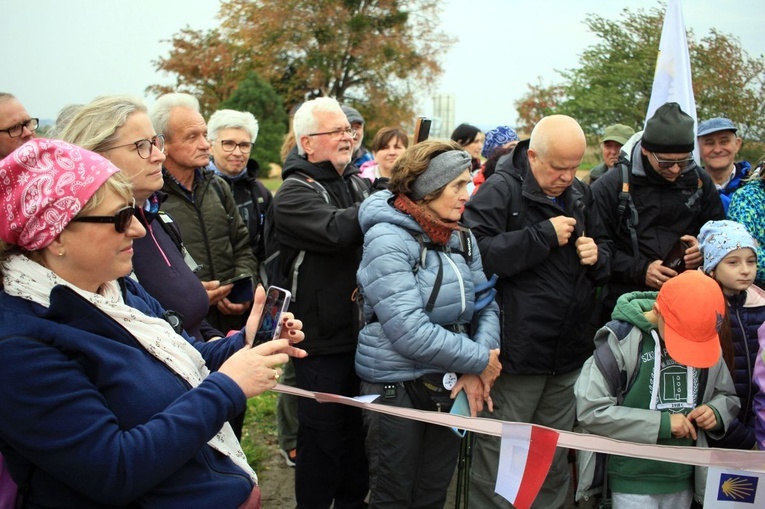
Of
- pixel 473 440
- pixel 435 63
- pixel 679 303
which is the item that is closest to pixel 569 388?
pixel 473 440

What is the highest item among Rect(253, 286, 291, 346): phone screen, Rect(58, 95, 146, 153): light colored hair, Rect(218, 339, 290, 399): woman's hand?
Rect(58, 95, 146, 153): light colored hair

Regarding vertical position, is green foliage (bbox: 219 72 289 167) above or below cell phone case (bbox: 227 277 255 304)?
above

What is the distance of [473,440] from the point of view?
4.27 m

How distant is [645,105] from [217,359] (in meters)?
7.78

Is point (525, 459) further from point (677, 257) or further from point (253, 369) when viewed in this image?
point (677, 257)

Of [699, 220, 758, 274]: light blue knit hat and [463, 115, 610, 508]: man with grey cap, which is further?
[463, 115, 610, 508]: man with grey cap

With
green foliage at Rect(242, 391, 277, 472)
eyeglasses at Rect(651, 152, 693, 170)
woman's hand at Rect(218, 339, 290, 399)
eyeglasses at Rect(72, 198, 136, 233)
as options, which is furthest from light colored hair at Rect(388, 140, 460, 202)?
green foliage at Rect(242, 391, 277, 472)

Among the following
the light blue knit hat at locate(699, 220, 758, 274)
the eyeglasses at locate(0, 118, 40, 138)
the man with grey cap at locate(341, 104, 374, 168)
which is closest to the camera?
the light blue knit hat at locate(699, 220, 758, 274)

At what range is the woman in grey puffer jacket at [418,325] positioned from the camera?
3.48 metres

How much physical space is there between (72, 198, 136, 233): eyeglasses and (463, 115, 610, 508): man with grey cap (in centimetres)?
235

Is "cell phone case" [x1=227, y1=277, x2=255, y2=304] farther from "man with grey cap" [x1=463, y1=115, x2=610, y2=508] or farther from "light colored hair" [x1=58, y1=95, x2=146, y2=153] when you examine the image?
"light colored hair" [x1=58, y1=95, x2=146, y2=153]

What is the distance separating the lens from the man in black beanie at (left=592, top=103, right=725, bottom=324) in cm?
439

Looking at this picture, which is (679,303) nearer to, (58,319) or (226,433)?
(226,433)

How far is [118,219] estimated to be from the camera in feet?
6.63
